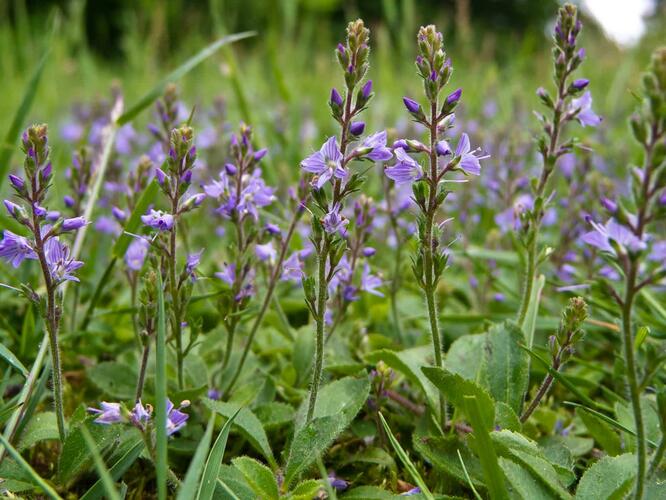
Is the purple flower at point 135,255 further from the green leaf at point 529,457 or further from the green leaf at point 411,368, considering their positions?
the green leaf at point 529,457

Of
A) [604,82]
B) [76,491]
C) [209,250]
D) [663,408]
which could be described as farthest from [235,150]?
[604,82]

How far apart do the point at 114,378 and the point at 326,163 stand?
133 cm

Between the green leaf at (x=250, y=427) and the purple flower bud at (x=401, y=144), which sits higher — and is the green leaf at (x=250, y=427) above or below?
below

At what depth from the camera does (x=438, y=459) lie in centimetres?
216

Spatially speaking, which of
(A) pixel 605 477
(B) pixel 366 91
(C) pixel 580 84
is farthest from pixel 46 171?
(A) pixel 605 477

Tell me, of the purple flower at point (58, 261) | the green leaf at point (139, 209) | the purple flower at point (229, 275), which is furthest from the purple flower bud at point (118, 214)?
the purple flower at point (58, 261)

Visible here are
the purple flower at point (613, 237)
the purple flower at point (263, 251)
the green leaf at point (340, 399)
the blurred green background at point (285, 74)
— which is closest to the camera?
the purple flower at point (613, 237)

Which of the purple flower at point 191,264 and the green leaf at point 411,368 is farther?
the green leaf at point 411,368

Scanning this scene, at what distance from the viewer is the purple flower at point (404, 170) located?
1.99 metres

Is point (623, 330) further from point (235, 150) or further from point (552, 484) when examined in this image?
point (235, 150)

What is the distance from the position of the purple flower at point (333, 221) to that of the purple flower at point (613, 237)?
2.20ft

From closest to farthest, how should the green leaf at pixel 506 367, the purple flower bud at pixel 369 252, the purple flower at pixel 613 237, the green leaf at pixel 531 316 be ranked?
the purple flower at pixel 613 237, the green leaf at pixel 506 367, the green leaf at pixel 531 316, the purple flower bud at pixel 369 252

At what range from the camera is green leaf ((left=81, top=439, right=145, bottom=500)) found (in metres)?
1.91

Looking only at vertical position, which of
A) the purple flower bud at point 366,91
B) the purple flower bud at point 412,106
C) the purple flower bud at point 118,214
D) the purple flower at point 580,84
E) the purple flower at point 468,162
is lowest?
the purple flower bud at point 118,214
